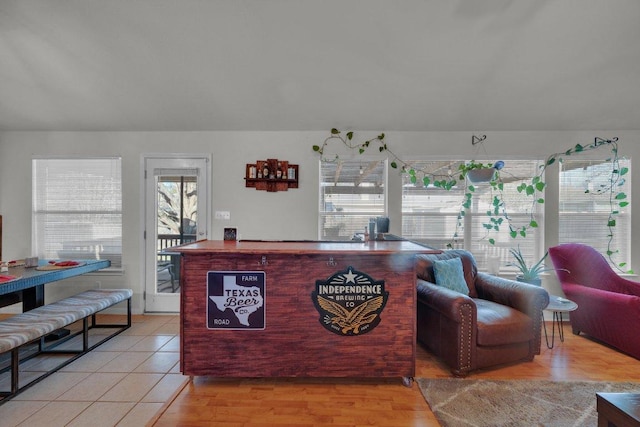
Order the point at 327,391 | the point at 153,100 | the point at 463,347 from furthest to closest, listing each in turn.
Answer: the point at 153,100, the point at 463,347, the point at 327,391

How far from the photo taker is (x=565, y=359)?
2840 mm

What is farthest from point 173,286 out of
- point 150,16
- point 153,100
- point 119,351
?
point 150,16

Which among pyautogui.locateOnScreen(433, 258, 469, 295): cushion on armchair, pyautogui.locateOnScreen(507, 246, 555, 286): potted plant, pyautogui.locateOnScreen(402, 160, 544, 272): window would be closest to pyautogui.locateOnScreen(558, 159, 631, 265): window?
pyautogui.locateOnScreen(402, 160, 544, 272): window

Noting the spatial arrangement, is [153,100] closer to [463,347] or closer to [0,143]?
[0,143]

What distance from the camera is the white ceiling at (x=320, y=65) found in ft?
8.38

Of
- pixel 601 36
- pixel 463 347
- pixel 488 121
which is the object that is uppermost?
pixel 601 36

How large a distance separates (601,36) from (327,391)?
3.85 m

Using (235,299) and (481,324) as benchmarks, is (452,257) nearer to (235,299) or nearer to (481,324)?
(481,324)

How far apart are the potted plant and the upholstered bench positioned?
462 cm

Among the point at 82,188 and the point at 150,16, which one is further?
the point at 82,188

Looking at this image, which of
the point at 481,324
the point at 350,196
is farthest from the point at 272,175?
the point at 481,324

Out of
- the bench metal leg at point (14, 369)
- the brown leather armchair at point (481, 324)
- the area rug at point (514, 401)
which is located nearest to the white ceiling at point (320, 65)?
the brown leather armchair at point (481, 324)

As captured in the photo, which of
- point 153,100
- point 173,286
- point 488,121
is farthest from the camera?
point 173,286

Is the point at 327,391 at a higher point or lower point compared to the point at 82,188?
lower
